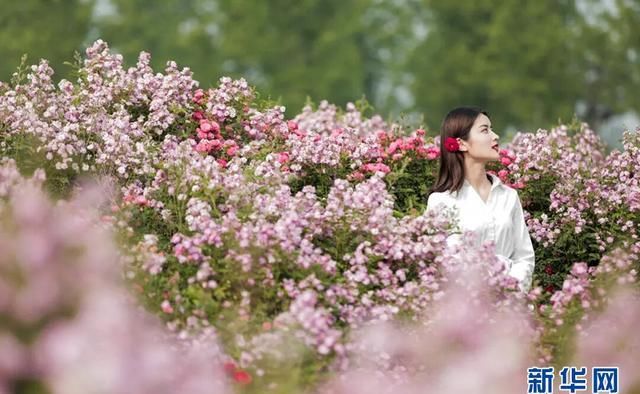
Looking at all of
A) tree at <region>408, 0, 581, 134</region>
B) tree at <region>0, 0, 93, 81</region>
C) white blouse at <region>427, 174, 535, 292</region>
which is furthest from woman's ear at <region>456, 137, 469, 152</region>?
tree at <region>408, 0, 581, 134</region>

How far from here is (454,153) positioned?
22.7 feet

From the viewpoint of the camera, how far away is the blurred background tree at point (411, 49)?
826 inches

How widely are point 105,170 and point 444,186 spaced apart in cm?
209

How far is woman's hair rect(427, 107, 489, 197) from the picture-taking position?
22.6 feet

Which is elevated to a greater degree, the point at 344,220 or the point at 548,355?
the point at 344,220

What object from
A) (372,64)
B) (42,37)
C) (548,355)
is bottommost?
(548,355)

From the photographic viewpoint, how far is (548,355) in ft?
17.5

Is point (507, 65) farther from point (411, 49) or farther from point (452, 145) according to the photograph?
point (452, 145)

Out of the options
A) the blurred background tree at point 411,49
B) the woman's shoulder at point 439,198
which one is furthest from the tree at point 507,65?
the woman's shoulder at point 439,198

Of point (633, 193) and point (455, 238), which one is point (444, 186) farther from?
point (633, 193)

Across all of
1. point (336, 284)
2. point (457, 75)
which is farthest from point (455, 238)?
point (457, 75)

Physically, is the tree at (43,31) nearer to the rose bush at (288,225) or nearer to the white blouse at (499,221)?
the rose bush at (288,225)

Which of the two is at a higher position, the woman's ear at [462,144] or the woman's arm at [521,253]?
the woman's ear at [462,144]

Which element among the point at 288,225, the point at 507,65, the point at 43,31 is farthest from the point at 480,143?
the point at 507,65
